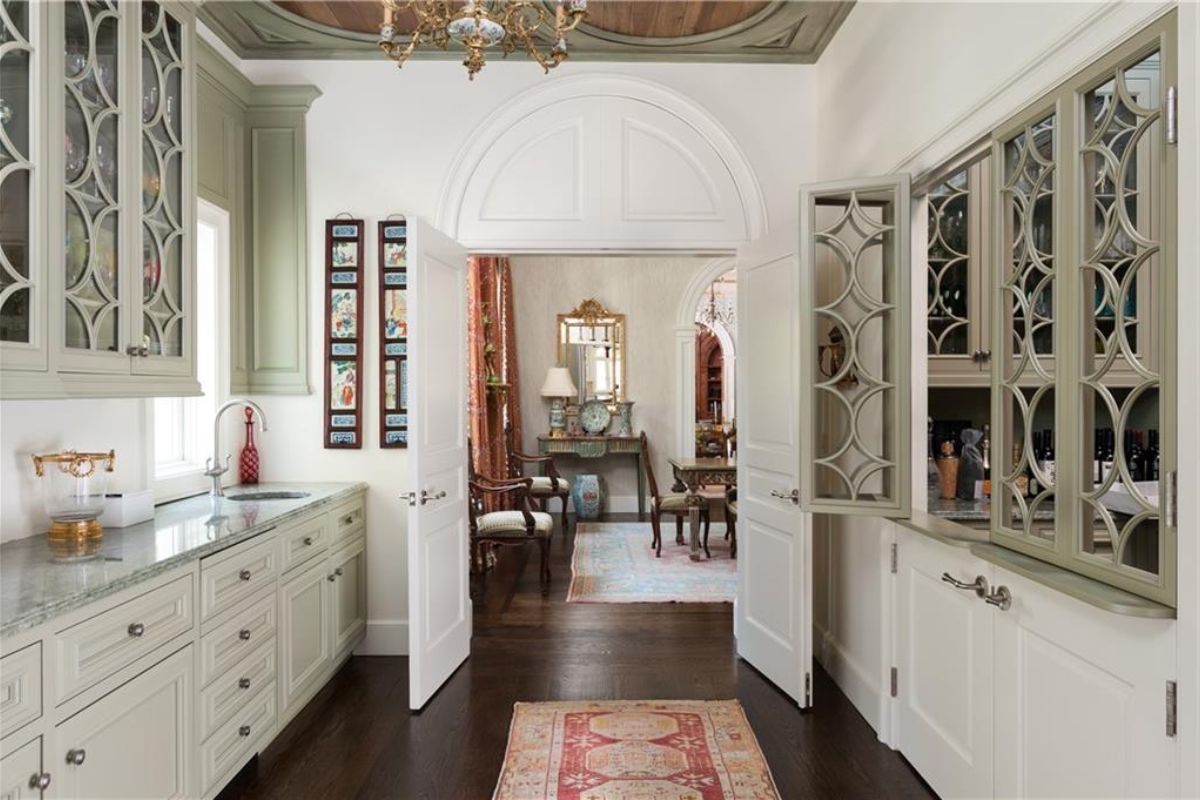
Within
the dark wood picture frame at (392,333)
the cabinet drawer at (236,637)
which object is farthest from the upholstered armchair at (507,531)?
the cabinet drawer at (236,637)

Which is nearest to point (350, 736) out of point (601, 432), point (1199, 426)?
point (1199, 426)

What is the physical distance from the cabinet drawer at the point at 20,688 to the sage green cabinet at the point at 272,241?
92.6 inches

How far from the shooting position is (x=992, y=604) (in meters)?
2.11

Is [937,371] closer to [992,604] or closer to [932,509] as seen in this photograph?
[932,509]

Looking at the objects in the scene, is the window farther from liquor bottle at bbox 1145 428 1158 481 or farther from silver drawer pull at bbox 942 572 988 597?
liquor bottle at bbox 1145 428 1158 481

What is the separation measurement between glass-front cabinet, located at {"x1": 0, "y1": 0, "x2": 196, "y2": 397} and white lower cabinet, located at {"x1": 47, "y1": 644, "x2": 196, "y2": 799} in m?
0.84

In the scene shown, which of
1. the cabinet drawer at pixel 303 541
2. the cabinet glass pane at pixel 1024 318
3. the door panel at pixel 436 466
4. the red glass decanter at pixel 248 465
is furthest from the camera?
the red glass decanter at pixel 248 465

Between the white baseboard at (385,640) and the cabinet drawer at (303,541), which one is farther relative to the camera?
the white baseboard at (385,640)

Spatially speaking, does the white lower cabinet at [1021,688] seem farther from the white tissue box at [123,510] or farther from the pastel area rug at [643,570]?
the white tissue box at [123,510]

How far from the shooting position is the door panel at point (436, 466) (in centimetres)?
318

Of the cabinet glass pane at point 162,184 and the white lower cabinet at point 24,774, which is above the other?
the cabinet glass pane at point 162,184

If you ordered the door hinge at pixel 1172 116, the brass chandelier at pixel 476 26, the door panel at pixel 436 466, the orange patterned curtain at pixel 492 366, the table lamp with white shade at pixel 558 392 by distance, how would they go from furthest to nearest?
1. the table lamp with white shade at pixel 558 392
2. the orange patterned curtain at pixel 492 366
3. the door panel at pixel 436 466
4. the brass chandelier at pixel 476 26
5. the door hinge at pixel 1172 116

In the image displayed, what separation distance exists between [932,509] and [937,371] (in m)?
0.85

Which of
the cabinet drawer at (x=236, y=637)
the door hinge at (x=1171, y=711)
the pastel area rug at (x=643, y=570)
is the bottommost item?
the pastel area rug at (x=643, y=570)
